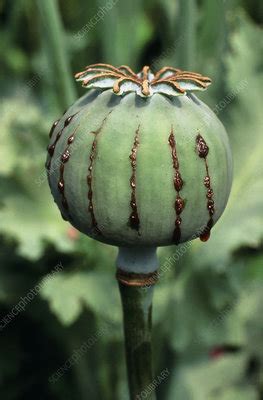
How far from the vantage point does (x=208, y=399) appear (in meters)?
1.77

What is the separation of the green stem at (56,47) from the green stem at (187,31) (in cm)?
30

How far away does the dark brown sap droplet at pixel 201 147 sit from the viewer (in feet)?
2.35

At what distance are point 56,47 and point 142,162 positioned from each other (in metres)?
1.14

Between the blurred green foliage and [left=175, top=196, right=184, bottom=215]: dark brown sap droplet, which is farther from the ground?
[left=175, top=196, right=184, bottom=215]: dark brown sap droplet

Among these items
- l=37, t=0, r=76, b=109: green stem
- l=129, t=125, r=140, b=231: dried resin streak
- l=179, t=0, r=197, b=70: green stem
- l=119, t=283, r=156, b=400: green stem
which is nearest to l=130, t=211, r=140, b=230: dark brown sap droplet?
l=129, t=125, r=140, b=231: dried resin streak

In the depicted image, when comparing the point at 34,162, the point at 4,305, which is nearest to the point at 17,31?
the point at 34,162

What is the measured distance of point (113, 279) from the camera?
176 centimetres

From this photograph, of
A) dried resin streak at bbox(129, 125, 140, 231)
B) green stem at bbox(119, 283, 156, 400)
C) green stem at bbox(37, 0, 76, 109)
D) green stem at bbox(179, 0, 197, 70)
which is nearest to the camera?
dried resin streak at bbox(129, 125, 140, 231)

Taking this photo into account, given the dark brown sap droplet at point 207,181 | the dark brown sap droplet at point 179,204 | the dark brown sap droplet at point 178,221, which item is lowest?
the dark brown sap droplet at point 178,221

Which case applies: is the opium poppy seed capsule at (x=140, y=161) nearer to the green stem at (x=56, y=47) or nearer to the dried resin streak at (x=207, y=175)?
the dried resin streak at (x=207, y=175)

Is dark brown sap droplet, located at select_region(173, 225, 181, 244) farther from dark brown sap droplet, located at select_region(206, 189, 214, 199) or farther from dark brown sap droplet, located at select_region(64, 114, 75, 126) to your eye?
dark brown sap droplet, located at select_region(64, 114, 75, 126)

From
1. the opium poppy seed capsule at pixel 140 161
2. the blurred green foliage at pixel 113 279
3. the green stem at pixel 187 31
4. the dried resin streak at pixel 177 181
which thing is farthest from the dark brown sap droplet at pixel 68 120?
the green stem at pixel 187 31

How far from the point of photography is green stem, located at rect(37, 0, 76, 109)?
66.8 inches

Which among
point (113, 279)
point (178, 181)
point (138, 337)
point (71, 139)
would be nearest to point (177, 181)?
point (178, 181)
